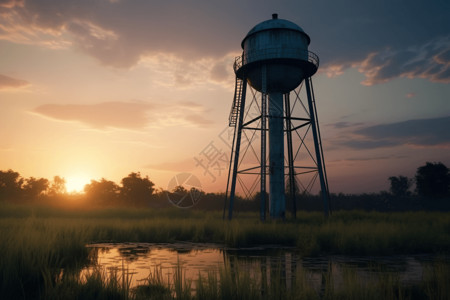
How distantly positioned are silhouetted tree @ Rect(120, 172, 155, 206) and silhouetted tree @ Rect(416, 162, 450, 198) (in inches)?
1738

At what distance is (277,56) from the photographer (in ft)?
65.8

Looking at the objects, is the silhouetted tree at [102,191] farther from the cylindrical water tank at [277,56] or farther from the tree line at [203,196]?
the cylindrical water tank at [277,56]

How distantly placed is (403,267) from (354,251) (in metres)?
2.27

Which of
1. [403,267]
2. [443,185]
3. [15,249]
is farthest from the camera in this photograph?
[443,185]

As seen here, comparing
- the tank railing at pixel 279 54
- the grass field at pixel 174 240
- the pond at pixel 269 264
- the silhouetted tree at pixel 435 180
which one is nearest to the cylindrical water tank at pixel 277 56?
the tank railing at pixel 279 54

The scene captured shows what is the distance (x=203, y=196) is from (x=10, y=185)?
31.7 m

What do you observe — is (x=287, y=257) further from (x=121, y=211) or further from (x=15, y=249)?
(x=121, y=211)

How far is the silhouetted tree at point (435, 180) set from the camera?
48.4m

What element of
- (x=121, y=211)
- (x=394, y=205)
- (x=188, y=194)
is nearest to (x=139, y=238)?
(x=121, y=211)

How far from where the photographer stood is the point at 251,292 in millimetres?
4395

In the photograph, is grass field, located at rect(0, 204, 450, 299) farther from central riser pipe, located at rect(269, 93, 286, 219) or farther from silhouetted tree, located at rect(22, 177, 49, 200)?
silhouetted tree, located at rect(22, 177, 49, 200)

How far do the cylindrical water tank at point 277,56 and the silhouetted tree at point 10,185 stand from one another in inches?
1887

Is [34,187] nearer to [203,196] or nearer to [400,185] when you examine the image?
[203,196]

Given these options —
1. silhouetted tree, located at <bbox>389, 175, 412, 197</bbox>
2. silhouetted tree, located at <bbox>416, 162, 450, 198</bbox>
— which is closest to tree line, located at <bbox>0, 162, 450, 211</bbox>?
silhouetted tree, located at <bbox>416, 162, 450, 198</bbox>
